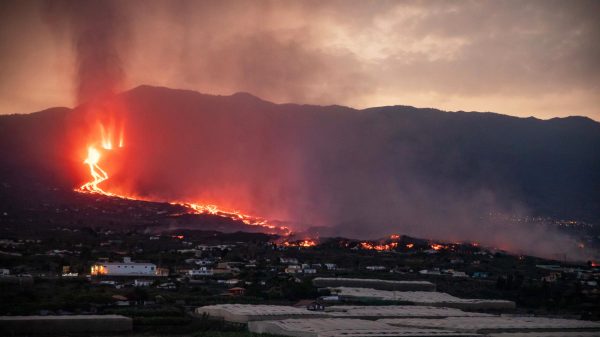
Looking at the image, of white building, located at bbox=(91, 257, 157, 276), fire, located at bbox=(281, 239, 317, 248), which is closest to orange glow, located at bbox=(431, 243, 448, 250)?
fire, located at bbox=(281, 239, 317, 248)

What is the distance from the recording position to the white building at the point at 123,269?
62.1m

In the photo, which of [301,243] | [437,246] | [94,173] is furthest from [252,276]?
[94,173]

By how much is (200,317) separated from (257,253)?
38.6 m

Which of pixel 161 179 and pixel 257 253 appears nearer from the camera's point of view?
pixel 257 253

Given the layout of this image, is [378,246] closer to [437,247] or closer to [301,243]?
[437,247]

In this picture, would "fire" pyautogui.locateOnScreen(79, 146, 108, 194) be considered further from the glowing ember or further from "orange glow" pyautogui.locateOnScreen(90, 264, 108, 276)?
"orange glow" pyautogui.locateOnScreen(90, 264, 108, 276)

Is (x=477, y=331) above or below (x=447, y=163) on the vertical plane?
below

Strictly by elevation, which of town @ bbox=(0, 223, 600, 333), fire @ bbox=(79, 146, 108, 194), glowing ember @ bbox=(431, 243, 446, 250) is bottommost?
town @ bbox=(0, 223, 600, 333)

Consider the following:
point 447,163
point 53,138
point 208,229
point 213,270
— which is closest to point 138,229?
point 208,229

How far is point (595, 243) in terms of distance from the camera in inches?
4313

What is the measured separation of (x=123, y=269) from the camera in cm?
6294

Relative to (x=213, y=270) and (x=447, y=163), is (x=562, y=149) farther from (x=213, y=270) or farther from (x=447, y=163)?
(x=213, y=270)

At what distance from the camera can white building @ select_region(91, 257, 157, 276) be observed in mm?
62122

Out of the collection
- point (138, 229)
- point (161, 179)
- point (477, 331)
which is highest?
point (161, 179)
